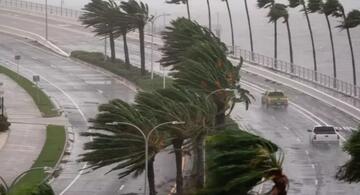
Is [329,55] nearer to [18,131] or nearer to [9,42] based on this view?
[9,42]

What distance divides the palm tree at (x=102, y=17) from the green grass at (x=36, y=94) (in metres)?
11.8

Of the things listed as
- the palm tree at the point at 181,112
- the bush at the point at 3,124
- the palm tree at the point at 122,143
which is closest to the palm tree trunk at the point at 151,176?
the palm tree at the point at 122,143

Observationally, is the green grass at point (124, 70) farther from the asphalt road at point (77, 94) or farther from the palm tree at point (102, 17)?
the palm tree at point (102, 17)

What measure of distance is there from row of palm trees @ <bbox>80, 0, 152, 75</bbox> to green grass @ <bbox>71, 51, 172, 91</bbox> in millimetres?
1230

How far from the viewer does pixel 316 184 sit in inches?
2314

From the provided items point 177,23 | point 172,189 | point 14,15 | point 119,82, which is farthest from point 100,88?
point 14,15

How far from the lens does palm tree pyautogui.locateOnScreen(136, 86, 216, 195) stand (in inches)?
2023

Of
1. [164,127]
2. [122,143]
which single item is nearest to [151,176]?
[164,127]

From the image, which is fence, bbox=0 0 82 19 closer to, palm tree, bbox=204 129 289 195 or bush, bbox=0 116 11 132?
bush, bbox=0 116 11 132

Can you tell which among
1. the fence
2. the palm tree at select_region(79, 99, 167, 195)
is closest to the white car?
the palm tree at select_region(79, 99, 167, 195)

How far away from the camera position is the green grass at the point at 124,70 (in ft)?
312

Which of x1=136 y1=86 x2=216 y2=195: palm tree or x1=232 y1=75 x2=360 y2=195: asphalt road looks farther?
x1=232 y1=75 x2=360 y2=195: asphalt road

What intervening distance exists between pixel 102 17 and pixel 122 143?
60.1 metres

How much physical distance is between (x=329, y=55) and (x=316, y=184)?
137 metres
